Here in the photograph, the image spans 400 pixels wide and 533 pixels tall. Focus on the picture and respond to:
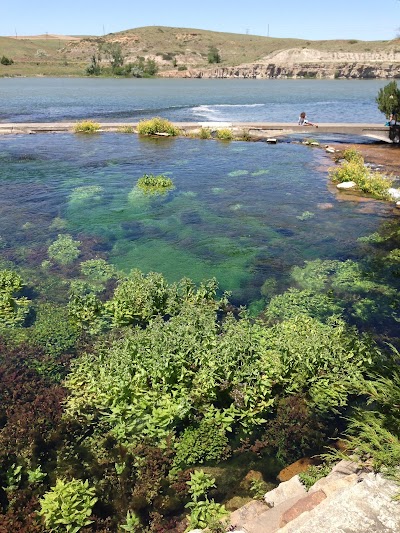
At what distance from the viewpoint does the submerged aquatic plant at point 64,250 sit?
16375 mm

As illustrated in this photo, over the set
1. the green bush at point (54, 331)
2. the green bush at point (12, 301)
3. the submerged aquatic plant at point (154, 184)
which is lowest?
the green bush at point (54, 331)

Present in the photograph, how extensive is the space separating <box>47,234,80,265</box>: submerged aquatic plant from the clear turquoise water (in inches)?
14.6

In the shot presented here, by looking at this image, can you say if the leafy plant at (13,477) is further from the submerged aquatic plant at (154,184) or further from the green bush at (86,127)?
the green bush at (86,127)

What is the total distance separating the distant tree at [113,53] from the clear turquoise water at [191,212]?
129 meters

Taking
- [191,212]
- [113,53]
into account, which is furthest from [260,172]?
[113,53]

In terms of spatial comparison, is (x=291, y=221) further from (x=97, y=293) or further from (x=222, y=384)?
(x=222, y=384)

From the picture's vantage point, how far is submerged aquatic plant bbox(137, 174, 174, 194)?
24969 millimetres

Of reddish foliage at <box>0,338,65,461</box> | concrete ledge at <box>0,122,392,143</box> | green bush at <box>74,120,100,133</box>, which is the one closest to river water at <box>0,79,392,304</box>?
concrete ledge at <box>0,122,392,143</box>

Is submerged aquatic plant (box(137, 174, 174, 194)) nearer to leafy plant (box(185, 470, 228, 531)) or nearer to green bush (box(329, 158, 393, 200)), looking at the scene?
green bush (box(329, 158, 393, 200))

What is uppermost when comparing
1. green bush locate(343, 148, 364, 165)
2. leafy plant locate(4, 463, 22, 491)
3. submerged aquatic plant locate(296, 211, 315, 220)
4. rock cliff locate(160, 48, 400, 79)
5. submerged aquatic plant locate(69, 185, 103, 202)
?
rock cliff locate(160, 48, 400, 79)

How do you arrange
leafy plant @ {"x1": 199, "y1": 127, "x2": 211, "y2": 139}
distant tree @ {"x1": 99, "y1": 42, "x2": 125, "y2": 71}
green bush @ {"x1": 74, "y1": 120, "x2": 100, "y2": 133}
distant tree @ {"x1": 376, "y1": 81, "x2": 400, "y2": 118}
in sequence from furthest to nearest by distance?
distant tree @ {"x1": 99, "y1": 42, "x2": 125, "y2": 71}, green bush @ {"x1": 74, "y1": 120, "x2": 100, "y2": 133}, leafy plant @ {"x1": 199, "y1": 127, "x2": 211, "y2": 139}, distant tree @ {"x1": 376, "y1": 81, "x2": 400, "y2": 118}

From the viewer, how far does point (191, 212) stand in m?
21.7

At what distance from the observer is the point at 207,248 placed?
17.7 metres

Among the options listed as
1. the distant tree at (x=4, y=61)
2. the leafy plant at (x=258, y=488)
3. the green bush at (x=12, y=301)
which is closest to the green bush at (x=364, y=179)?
the green bush at (x=12, y=301)
